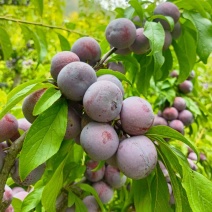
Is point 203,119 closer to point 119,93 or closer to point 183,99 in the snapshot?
point 183,99

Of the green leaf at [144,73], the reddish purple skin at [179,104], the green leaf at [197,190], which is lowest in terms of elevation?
the reddish purple skin at [179,104]

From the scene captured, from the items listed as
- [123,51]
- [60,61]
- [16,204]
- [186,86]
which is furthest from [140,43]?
[186,86]

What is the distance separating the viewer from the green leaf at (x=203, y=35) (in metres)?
0.93

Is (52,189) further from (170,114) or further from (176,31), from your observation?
(170,114)

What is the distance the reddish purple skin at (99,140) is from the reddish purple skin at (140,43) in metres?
0.32

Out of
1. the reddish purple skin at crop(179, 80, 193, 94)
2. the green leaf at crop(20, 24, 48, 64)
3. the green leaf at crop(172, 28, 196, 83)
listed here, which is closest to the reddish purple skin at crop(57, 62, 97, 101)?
the green leaf at crop(172, 28, 196, 83)

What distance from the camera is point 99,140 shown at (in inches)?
23.8

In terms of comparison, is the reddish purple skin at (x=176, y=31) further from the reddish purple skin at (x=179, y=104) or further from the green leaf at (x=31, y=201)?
the reddish purple skin at (x=179, y=104)

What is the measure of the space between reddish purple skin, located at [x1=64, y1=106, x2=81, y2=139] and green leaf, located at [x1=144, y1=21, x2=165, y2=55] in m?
0.21

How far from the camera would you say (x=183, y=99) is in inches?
65.5

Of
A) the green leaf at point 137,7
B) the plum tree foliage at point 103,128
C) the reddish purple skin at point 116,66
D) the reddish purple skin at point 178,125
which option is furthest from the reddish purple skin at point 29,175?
the reddish purple skin at point 178,125

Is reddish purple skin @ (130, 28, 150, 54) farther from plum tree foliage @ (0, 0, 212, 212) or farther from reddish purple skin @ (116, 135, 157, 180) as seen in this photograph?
reddish purple skin @ (116, 135, 157, 180)

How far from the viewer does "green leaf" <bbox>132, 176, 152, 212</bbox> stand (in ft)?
2.40

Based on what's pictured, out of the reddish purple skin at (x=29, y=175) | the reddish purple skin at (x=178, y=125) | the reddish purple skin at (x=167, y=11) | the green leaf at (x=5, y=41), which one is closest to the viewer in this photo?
the reddish purple skin at (x=29, y=175)
